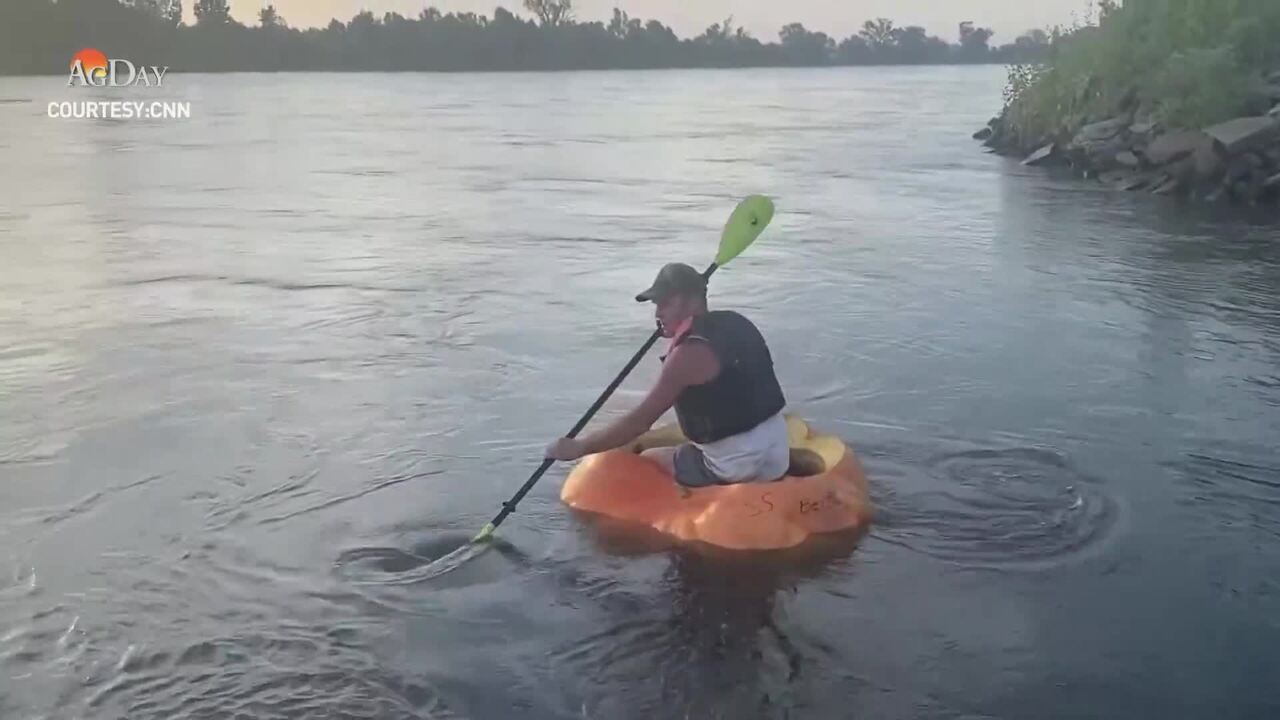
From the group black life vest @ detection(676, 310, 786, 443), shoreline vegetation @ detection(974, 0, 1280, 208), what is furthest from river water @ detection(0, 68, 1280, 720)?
shoreline vegetation @ detection(974, 0, 1280, 208)

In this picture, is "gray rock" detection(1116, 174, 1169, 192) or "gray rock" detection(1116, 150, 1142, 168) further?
"gray rock" detection(1116, 150, 1142, 168)

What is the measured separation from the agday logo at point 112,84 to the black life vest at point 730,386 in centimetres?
2976

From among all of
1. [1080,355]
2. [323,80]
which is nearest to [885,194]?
[1080,355]

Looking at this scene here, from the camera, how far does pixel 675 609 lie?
4898 millimetres

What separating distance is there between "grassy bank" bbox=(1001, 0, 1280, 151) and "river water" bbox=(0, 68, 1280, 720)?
108 inches

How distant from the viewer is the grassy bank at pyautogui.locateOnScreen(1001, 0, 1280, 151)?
1662 centimetres

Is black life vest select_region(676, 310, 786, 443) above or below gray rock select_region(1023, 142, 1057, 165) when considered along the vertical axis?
below

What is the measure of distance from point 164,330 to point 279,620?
4884mm

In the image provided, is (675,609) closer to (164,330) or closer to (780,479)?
(780,479)

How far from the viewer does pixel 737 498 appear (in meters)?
5.35

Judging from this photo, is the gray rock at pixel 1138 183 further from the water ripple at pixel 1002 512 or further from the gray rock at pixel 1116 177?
the water ripple at pixel 1002 512

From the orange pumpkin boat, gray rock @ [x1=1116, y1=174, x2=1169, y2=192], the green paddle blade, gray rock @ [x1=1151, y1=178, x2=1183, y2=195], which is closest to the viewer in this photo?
the orange pumpkin boat

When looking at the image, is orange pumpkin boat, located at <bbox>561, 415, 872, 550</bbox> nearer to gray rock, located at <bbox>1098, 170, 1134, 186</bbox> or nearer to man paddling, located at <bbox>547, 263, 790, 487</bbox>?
man paddling, located at <bbox>547, 263, 790, 487</bbox>

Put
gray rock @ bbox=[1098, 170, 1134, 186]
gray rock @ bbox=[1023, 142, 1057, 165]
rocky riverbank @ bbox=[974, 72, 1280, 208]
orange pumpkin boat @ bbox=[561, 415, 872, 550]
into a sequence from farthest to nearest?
gray rock @ bbox=[1023, 142, 1057, 165]
gray rock @ bbox=[1098, 170, 1134, 186]
rocky riverbank @ bbox=[974, 72, 1280, 208]
orange pumpkin boat @ bbox=[561, 415, 872, 550]
